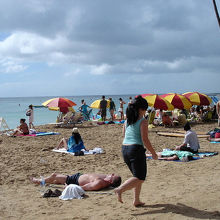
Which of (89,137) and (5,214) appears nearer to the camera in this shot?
(5,214)

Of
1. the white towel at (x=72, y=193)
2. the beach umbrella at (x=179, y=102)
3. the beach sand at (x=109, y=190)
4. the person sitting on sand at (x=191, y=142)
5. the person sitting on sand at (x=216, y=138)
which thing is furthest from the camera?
the beach umbrella at (x=179, y=102)

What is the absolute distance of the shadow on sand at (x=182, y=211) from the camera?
3303 mm

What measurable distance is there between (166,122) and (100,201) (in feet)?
35.7

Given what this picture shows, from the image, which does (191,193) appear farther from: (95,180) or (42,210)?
(42,210)

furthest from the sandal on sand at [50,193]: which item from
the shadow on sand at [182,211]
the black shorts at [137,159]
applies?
the black shorts at [137,159]

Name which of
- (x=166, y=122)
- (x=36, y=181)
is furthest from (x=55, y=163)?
(x=166, y=122)

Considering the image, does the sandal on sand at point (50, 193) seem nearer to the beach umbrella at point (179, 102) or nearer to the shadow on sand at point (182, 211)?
→ the shadow on sand at point (182, 211)

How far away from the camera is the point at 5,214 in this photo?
380 cm

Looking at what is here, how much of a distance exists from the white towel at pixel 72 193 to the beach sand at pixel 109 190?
0.35ft

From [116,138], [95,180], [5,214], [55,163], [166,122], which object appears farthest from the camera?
[166,122]

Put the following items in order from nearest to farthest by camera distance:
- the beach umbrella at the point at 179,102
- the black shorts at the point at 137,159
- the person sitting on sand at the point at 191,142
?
the black shorts at the point at 137,159, the person sitting on sand at the point at 191,142, the beach umbrella at the point at 179,102

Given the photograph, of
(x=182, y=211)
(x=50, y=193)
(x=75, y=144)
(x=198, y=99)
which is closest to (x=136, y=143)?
(x=182, y=211)

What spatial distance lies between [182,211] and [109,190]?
1579 mm

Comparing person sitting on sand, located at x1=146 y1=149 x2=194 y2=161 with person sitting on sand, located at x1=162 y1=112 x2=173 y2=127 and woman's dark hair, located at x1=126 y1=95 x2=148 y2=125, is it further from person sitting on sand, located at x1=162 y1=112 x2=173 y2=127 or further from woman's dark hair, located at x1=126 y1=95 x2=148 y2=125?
person sitting on sand, located at x1=162 y1=112 x2=173 y2=127
